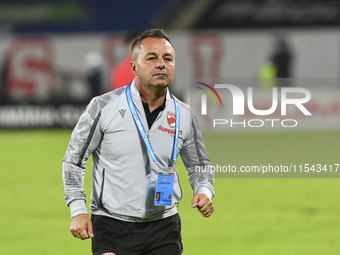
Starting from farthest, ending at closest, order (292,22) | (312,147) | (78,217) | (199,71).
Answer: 1. (292,22)
2. (199,71)
3. (312,147)
4. (78,217)

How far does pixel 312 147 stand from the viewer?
14.4 metres

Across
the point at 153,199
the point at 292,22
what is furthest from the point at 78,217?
the point at 292,22

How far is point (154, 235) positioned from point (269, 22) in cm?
2148

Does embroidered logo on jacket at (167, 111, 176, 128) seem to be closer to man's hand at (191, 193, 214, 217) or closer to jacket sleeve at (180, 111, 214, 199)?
jacket sleeve at (180, 111, 214, 199)

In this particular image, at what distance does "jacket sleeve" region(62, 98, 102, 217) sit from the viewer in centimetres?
356

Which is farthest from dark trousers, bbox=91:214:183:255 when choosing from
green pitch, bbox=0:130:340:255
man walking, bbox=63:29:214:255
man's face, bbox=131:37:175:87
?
green pitch, bbox=0:130:340:255

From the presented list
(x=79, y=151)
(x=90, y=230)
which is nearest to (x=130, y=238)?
(x=90, y=230)

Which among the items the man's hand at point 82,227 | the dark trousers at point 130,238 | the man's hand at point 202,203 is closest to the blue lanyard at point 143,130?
the man's hand at point 202,203

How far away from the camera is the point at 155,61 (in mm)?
3584

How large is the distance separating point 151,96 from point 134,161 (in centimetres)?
42

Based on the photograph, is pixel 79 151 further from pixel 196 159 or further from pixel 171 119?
pixel 196 159

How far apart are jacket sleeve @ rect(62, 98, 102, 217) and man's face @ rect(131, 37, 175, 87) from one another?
34 centimetres

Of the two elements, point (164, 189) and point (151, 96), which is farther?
point (151, 96)

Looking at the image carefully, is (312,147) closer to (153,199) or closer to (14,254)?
(14,254)
